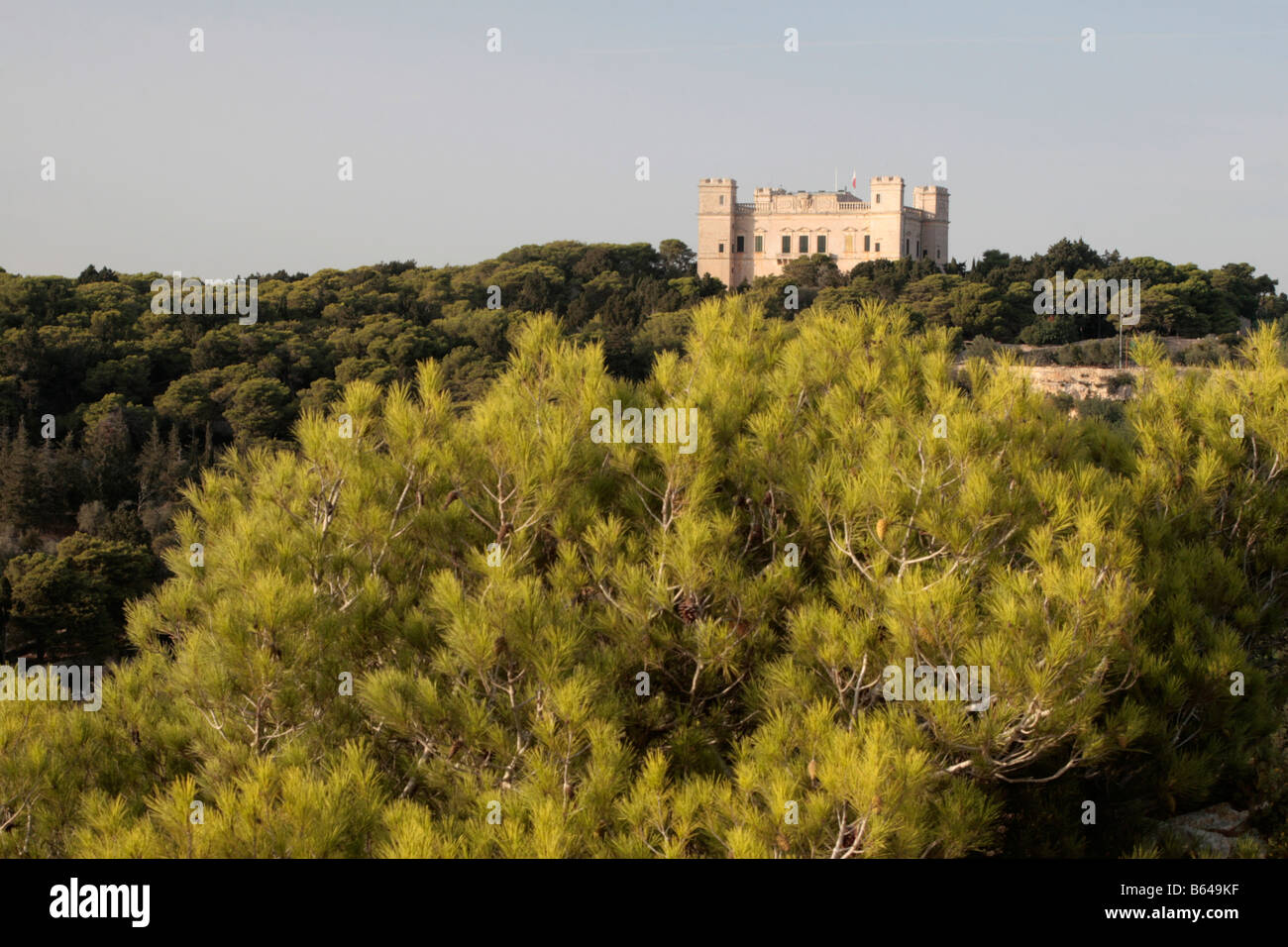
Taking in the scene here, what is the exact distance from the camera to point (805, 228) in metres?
63.2

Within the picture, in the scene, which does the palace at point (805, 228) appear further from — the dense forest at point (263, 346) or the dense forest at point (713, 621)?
the dense forest at point (713, 621)

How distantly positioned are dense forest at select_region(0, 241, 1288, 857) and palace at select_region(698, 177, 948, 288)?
2236 inches

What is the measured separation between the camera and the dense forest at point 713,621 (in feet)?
11.6

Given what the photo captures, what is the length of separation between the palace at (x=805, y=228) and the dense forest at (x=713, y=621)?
186 ft

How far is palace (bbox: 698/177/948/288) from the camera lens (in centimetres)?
6091

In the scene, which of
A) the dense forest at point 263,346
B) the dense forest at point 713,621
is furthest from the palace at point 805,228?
the dense forest at point 713,621

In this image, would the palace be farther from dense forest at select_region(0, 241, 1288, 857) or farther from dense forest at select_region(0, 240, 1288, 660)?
dense forest at select_region(0, 241, 1288, 857)

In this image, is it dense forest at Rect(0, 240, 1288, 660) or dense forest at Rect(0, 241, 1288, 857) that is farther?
dense forest at Rect(0, 240, 1288, 660)

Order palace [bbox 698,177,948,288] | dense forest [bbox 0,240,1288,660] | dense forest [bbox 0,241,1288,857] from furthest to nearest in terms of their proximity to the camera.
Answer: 1. palace [bbox 698,177,948,288]
2. dense forest [bbox 0,240,1288,660]
3. dense forest [bbox 0,241,1288,857]

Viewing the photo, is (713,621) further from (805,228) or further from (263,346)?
(805,228)

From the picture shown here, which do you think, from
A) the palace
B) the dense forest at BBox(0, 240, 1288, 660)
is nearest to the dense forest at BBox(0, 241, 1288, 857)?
the dense forest at BBox(0, 240, 1288, 660)

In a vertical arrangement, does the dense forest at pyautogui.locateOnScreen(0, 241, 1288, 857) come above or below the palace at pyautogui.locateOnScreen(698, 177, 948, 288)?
below
